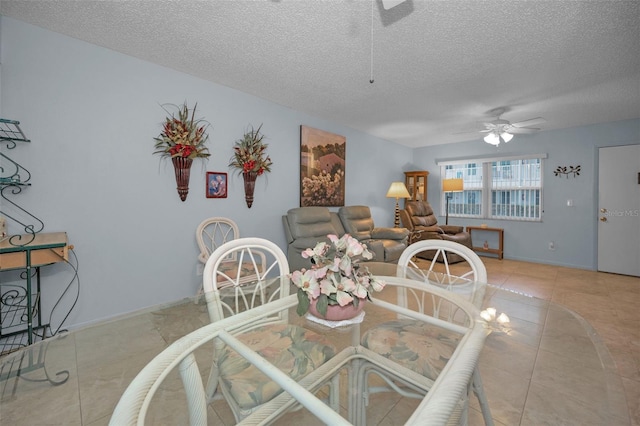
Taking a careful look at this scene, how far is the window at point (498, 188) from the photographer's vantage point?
523 centimetres

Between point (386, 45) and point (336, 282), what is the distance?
7.11ft

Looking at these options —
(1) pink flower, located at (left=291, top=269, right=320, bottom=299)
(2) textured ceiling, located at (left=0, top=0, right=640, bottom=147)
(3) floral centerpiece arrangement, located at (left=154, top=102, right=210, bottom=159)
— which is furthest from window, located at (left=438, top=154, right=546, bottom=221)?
(1) pink flower, located at (left=291, top=269, right=320, bottom=299)

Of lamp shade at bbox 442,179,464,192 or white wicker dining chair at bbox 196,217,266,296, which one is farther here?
lamp shade at bbox 442,179,464,192

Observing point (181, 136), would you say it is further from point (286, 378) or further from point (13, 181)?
point (286, 378)

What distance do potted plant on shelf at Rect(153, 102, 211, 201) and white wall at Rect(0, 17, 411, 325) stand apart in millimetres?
82

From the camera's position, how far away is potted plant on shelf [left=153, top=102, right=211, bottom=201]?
8.93 ft

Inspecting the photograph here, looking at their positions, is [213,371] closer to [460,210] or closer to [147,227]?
[147,227]

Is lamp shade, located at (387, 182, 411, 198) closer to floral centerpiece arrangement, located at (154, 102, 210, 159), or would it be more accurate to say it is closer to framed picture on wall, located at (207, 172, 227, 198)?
framed picture on wall, located at (207, 172, 227, 198)

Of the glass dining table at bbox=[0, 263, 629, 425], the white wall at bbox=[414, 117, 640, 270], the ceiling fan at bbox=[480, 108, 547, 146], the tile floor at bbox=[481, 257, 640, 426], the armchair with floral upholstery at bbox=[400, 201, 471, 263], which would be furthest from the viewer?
the armchair with floral upholstery at bbox=[400, 201, 471, 263]

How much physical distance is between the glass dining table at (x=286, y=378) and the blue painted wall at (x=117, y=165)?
46.6 inches

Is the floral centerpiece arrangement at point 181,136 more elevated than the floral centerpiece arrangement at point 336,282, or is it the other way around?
the floral centerpiece arrangement at point 181,136

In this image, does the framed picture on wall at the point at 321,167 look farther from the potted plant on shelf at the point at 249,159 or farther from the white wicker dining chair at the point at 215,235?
the white wicker dining chair at the point at 215,235

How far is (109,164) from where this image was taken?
2.45 m

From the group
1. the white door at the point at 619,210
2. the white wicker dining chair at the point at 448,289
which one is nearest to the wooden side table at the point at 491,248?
the white door at the point at 619,210
